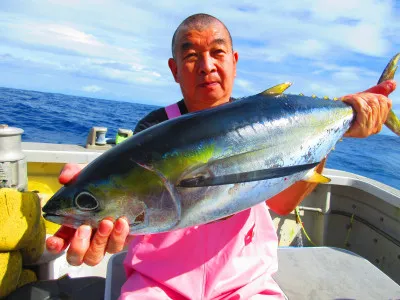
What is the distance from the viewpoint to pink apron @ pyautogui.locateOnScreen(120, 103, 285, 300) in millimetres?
1923

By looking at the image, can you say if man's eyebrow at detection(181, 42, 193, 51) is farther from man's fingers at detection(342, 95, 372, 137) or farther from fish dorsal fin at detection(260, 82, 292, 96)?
man's fingers at detection(342, 95, 372, 137)

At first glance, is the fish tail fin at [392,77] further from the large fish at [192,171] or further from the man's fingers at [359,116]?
the large fish at [192,171]

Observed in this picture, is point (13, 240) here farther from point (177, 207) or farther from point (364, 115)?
point (364, 115)

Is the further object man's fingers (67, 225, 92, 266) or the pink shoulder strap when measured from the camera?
the pink shoulder strap

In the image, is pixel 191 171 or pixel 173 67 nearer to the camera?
pixel 191 171

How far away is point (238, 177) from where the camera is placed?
140cm

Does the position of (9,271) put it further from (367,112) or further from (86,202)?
(367,112)

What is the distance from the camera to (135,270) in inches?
81.5

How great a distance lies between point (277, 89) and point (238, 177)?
2.10 feet

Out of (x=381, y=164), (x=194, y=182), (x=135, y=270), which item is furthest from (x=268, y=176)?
(x=381, y=164)

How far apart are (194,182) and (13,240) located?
1.69 m

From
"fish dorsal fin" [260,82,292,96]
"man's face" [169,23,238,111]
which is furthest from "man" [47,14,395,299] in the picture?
"fish dorsal fin" [260,82,292,96]

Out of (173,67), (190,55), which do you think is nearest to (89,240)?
(190,55)

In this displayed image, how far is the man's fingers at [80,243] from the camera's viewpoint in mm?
1335
